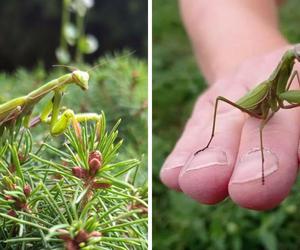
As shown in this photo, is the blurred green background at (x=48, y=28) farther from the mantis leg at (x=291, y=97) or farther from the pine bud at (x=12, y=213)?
the pine bud at (x=12, y=213)

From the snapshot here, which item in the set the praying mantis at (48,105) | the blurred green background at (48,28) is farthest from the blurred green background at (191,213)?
the praying mantis at (48,105)

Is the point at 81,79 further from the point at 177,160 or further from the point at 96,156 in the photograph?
the point at 177,160

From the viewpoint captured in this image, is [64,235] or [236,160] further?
[236,160]

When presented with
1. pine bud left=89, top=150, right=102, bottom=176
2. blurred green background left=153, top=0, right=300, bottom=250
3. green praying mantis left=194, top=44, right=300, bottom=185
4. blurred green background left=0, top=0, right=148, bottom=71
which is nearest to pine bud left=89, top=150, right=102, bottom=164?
pine bud left=89, top=150, right=102, bottom=176

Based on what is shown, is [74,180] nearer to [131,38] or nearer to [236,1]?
[236,1]

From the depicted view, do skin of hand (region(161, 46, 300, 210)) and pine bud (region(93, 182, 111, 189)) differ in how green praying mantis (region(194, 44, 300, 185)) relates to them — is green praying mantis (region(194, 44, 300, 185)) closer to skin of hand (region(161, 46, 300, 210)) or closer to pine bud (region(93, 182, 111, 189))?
skin of hand (region(161, 46, 300, 210))

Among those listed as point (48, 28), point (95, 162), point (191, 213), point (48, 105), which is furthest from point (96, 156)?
point (48, 28)
